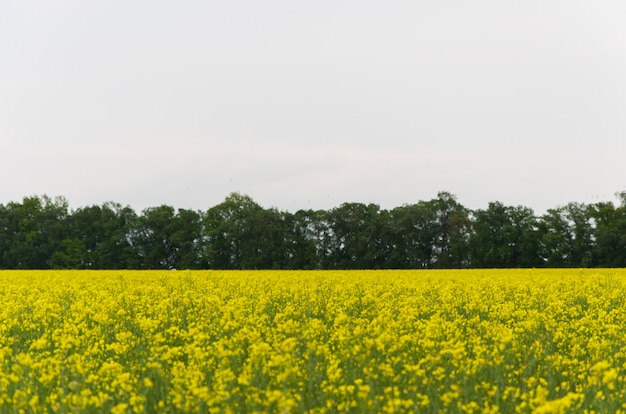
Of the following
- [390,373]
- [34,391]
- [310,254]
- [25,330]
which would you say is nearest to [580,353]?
[390,373]

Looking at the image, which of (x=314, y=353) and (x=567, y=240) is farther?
(x=567, y=240)

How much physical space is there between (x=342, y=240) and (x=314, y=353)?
61.4m

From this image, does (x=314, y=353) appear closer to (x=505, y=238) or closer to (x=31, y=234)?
(x=505, y=238)

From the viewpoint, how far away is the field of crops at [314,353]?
6.47 m

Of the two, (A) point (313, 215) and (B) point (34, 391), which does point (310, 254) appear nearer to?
(A) point (313, 215)

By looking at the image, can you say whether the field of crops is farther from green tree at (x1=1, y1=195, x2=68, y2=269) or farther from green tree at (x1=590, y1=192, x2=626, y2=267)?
green tree at (x1=1, y1=195, x2=68, y2=269)

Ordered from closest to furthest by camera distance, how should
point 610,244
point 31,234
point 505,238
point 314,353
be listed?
point 314,353
point 610,244
point 505,238
point 31,234

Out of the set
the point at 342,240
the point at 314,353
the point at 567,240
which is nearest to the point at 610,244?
the point at 567,240

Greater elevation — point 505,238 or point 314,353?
point 505,238

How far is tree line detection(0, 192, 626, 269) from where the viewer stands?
213 feet

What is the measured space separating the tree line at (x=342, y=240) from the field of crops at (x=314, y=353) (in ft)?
147

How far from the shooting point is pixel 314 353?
7.88 m

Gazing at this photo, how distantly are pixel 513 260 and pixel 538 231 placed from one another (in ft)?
13.2

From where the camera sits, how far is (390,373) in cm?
693
